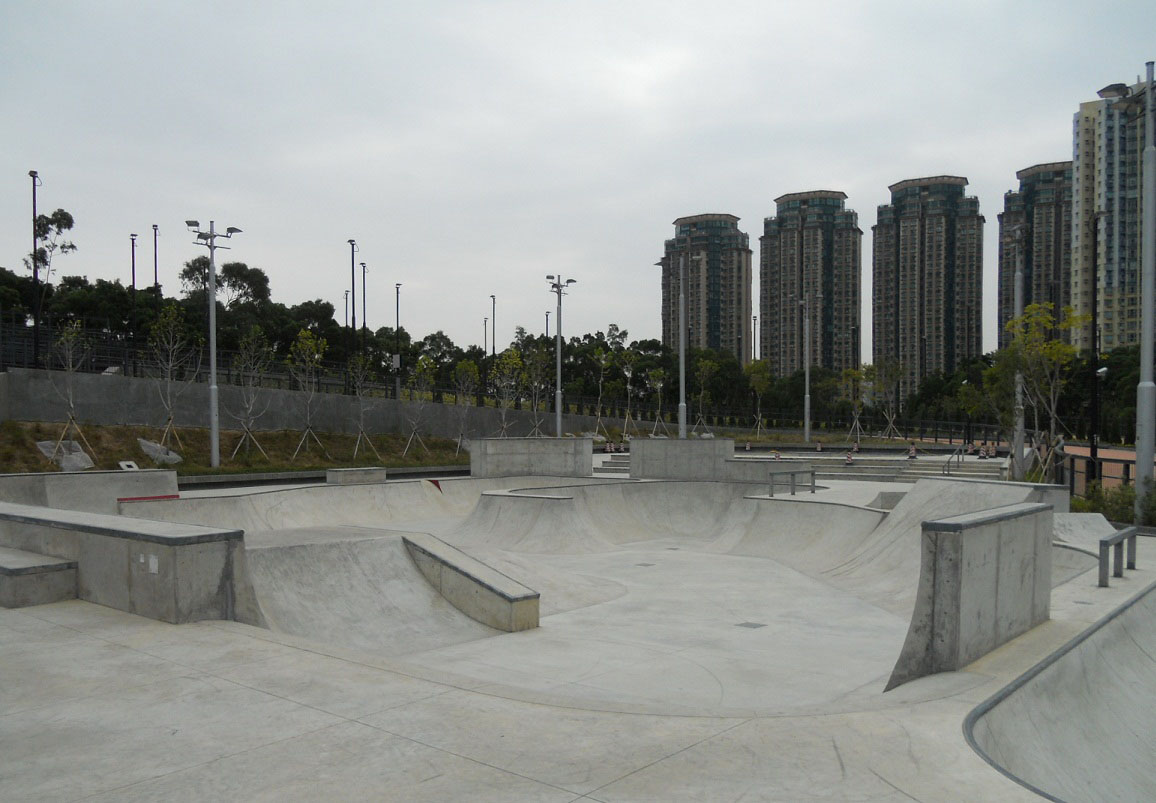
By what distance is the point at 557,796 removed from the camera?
3918 mm

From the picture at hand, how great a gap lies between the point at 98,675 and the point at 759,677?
6.26 meters

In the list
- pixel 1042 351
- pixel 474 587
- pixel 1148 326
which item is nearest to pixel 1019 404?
pixel 1042 351

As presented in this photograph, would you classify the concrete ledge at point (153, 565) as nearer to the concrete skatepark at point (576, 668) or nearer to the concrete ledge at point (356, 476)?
the concrete skatepark at point (576, 668)

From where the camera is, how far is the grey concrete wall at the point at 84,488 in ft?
56.2

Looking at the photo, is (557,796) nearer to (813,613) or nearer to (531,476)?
(813,613)

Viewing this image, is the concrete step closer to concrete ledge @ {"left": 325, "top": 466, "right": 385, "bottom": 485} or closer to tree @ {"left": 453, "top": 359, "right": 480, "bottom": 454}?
concrete ledge @ {"left": 325, "top": 466, "right": 385, "bottom": 485}

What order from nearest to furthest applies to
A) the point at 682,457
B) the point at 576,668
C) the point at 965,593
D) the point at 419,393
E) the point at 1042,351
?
the point at 965,593
the point at 576,668
the point at 1042,351
the point at 682,457
the point at 419,393

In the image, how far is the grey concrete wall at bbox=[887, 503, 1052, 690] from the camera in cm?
622

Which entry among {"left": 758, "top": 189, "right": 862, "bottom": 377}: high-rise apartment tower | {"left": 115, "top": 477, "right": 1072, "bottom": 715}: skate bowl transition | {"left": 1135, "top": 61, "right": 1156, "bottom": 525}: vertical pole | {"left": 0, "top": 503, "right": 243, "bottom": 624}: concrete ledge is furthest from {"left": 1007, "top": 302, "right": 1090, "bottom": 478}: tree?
{"left": 758, "top": 189, "right": 862, "bottom": 377}: high-rise apartment tower

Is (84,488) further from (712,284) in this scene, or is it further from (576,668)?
(712,284)

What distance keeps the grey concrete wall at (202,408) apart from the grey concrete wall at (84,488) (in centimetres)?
1336

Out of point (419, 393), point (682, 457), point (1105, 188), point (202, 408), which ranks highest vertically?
point (1105, 188)

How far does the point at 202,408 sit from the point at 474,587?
27.9 metres

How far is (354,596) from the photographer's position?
11844mm
